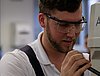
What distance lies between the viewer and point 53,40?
1373 mm

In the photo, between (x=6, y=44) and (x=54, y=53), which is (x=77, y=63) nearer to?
(x=54, y=53)

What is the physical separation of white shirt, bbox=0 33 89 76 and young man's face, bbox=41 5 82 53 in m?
0.09

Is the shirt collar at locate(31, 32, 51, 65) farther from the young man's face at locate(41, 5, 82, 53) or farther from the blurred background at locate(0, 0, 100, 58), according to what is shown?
the blurred background at locate(0, 0, 100, 58)

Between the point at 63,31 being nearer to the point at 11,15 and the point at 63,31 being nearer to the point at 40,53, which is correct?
the point at 40,53

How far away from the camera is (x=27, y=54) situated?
1.33 metres

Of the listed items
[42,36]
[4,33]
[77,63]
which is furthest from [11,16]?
[77,63]

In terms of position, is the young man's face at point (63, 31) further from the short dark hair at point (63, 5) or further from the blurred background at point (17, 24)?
the blurred background at point (17, 24)

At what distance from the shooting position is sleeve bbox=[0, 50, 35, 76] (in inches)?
50.2

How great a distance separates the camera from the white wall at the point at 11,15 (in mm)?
5539

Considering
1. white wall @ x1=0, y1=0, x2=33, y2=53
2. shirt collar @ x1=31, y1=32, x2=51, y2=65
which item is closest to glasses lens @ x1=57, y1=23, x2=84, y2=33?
shirt collar @ x1=31, y1=32, x2=51, y2=65

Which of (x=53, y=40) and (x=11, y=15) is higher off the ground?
(x=53, y=40)

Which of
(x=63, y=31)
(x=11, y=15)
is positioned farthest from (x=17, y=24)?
(x=63, y=31)

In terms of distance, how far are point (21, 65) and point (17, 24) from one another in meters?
4.35

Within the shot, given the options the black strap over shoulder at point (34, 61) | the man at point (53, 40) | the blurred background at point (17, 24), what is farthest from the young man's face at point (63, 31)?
the blurred background at point (17, 24)
